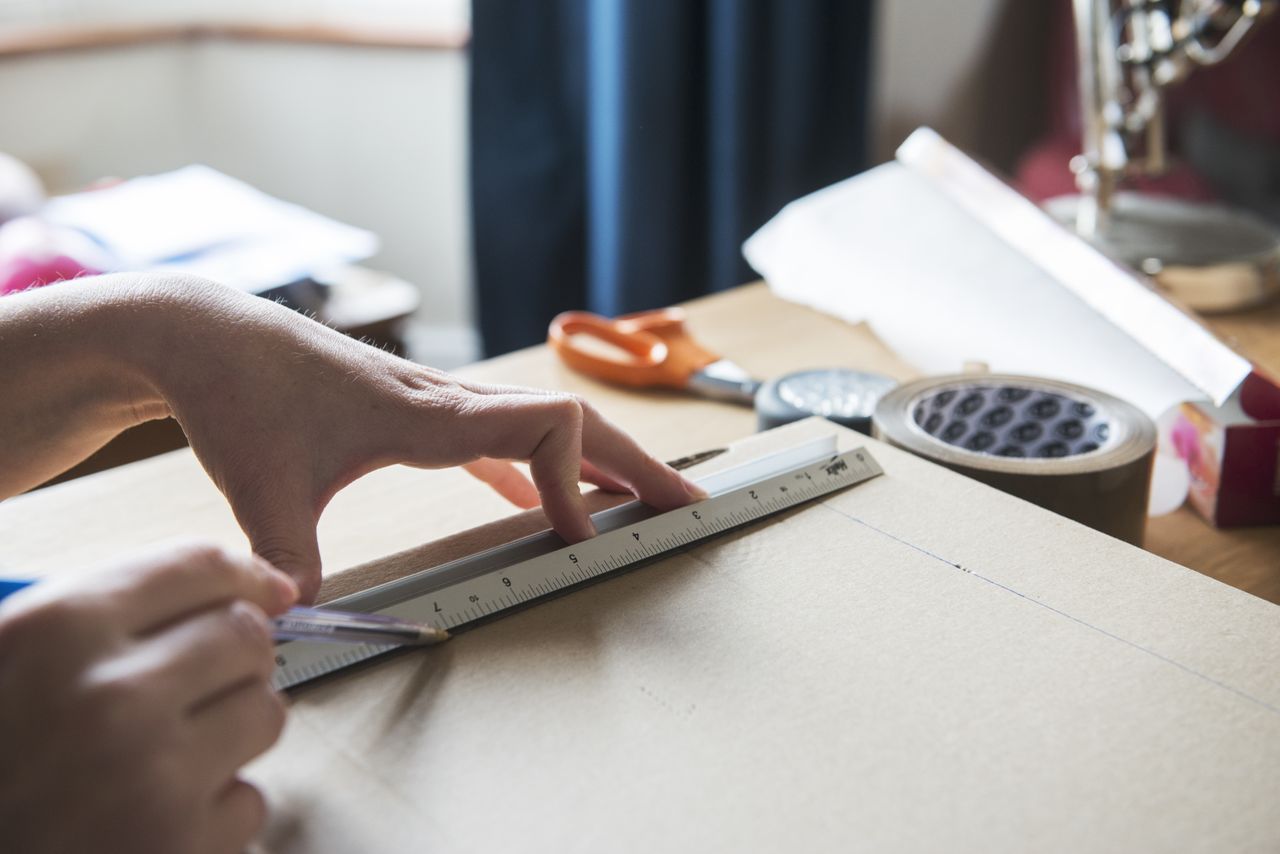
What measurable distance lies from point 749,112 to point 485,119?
38cm

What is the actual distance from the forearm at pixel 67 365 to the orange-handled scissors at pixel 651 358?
1.28 ft

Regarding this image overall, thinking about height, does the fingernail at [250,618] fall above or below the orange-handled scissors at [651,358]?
above

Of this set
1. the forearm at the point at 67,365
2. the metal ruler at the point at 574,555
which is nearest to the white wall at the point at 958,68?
the metal ruler at the point at 574,555

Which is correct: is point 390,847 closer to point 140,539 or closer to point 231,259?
point 140,539

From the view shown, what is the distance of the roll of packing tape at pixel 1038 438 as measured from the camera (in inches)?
26.1

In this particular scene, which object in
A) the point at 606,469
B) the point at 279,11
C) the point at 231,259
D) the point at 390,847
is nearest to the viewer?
the point at 390,847

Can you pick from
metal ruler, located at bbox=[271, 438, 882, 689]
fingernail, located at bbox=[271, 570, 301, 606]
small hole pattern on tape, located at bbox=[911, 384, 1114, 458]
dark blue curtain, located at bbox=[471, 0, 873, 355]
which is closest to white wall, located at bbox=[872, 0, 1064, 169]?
dark blue curtain, located at bbox=[471, 0, 873, 355]

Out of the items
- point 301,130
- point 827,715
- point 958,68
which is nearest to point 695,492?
point 827,715

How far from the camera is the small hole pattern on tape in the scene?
76cm

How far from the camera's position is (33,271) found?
1203 mm

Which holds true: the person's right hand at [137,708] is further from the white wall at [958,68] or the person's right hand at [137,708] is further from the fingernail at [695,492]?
the white wall at [958,68]

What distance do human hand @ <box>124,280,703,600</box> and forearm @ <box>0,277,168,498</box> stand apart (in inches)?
0.6

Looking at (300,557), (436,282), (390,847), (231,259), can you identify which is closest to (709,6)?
(231,259)

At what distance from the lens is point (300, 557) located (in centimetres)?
55
